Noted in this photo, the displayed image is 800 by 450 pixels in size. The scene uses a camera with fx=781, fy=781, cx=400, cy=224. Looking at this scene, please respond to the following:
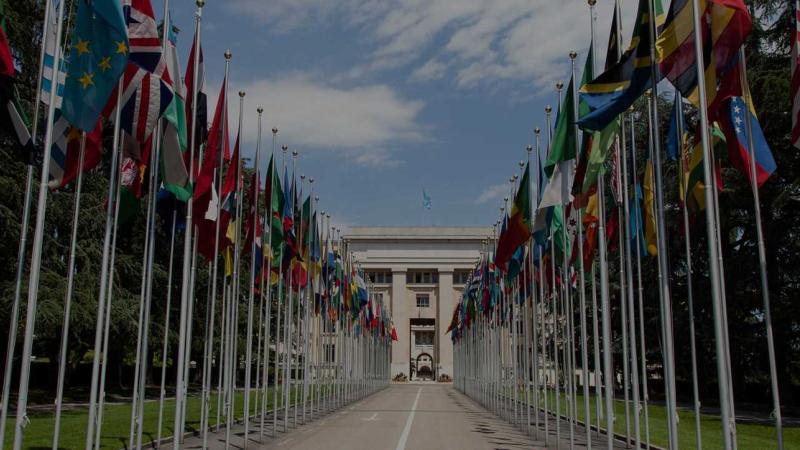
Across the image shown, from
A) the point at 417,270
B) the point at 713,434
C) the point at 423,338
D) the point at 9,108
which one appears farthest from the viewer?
the point at 423,338

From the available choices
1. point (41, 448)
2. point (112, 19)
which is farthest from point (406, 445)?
point (112, 19)

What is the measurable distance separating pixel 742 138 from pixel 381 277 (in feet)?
305

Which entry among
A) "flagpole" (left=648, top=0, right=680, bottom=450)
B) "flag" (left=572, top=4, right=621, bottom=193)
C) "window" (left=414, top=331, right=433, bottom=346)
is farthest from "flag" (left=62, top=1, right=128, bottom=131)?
"window" (left=414, top=331, right=433, bottom=346)

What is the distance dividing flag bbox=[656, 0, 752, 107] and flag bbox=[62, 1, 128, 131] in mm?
7490

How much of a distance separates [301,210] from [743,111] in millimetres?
16009

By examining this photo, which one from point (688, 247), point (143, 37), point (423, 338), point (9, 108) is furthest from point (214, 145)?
point (423, 338)

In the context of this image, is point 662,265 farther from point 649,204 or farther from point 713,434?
point 713,434

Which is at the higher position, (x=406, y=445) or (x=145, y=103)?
(x=145, y=103)

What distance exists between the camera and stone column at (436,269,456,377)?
97812 millimetres

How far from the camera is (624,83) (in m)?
11.8

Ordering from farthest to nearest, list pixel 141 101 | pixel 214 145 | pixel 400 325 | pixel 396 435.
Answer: pixel 400 325 < pixel 396 435 < pixel 214 145 < pixel 141 101

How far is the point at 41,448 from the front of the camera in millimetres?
15727

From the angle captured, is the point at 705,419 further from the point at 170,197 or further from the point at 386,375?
the point at 386,375

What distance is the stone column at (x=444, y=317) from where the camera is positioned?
97.8 metres
